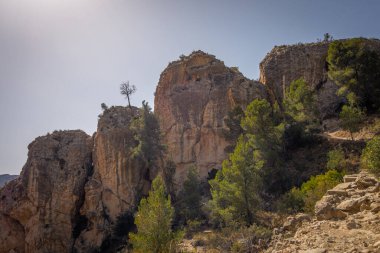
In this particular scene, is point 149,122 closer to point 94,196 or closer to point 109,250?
point 94,196

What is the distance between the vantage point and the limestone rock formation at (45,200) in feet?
104

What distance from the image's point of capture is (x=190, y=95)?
36531 mm

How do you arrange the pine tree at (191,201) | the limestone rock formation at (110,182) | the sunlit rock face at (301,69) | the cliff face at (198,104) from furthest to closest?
the sunlit rock face at (301,69), the cliff face at (198,104), the limestone rock formation at (110,182), the pine tree at (191,201)

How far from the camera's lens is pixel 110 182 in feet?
109

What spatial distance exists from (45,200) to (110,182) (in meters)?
6.98

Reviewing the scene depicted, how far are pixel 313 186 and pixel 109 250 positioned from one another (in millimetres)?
20106

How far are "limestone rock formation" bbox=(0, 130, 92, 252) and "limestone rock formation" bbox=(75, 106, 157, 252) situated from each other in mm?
1484

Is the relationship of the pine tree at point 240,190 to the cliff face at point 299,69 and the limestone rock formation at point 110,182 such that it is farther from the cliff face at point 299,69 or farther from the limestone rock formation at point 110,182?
the cliff face at point 299,69

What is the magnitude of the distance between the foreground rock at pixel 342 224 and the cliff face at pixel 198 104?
63.8ft

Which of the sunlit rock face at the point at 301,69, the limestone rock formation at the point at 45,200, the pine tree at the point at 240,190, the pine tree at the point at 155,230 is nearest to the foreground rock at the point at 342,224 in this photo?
the pine tree at the point at 155,230

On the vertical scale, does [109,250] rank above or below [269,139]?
below

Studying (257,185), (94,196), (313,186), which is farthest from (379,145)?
(94,196)

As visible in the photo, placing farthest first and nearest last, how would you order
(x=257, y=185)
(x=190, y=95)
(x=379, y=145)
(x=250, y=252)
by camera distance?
(x=190, y=95) < (x=257, y=185) < (x=250, y=252) < (x=379, y=145)

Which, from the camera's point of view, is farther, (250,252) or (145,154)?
(145,154)
